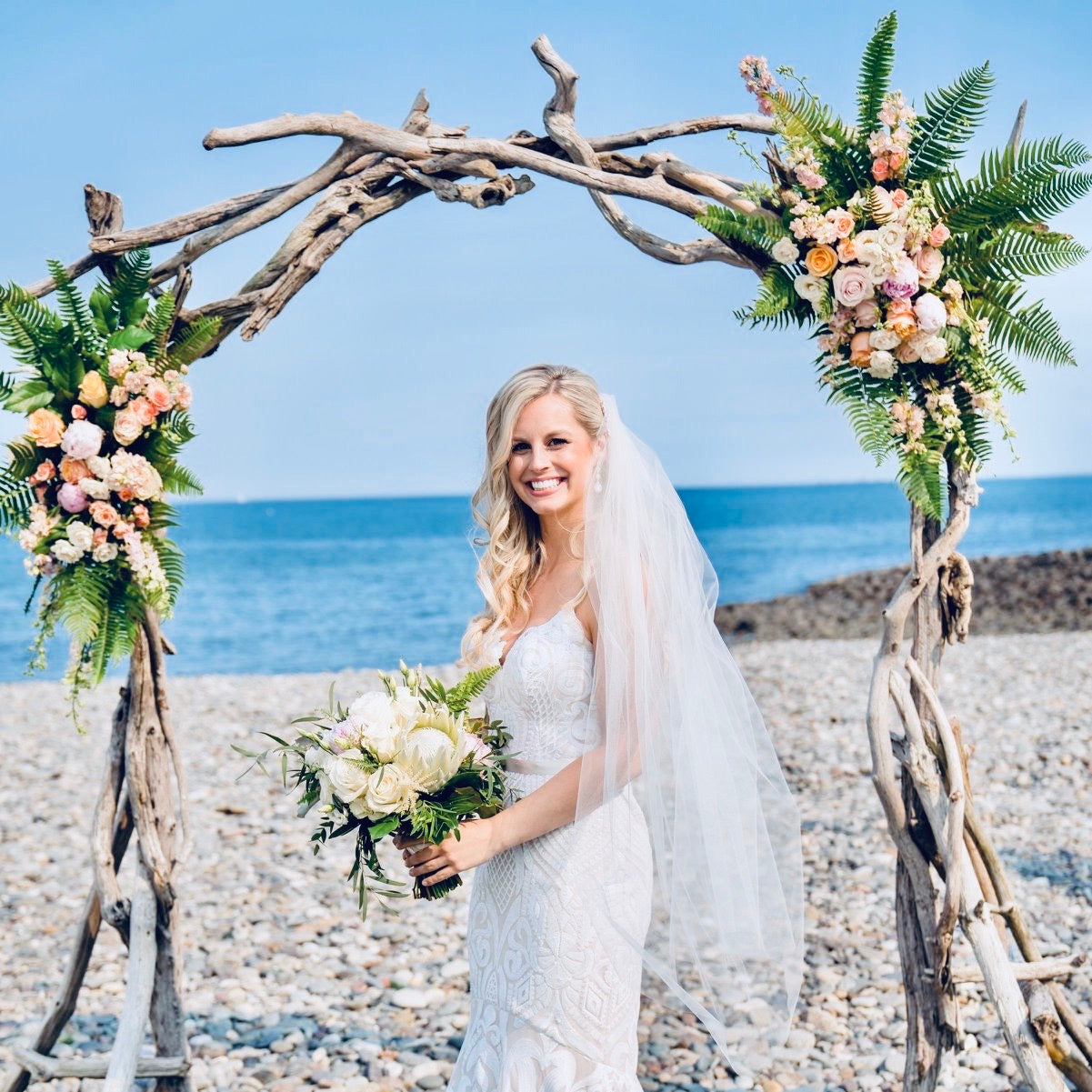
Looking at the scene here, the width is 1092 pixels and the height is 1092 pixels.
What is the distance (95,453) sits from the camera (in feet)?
12.1

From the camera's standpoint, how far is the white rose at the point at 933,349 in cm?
347

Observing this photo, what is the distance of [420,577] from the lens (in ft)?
159

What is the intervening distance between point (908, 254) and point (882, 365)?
35 cm

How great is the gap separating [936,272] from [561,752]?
183 cm

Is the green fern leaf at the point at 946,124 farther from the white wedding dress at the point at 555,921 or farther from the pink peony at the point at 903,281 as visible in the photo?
the white wedding dress at the point at 555,921

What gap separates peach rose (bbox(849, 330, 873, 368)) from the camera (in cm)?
353

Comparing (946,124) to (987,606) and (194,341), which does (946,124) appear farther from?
(987,606)

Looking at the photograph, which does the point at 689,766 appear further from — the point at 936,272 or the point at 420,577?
the point at 420,577

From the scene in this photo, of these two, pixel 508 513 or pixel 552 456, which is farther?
pixel 508 513

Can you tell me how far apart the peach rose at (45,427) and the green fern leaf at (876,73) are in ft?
8.84

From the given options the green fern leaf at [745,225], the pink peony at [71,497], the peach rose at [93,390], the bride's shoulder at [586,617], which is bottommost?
the bride's shoulder at [586,617]

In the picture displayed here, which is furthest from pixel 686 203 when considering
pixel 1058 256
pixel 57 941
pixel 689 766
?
pixel 57 941

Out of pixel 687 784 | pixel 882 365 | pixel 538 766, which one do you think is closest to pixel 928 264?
pixel 882 365

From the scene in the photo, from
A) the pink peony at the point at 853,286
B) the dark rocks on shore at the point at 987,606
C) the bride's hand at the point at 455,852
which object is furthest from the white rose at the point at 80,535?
the dark rocks on shore at the point at 987,606
